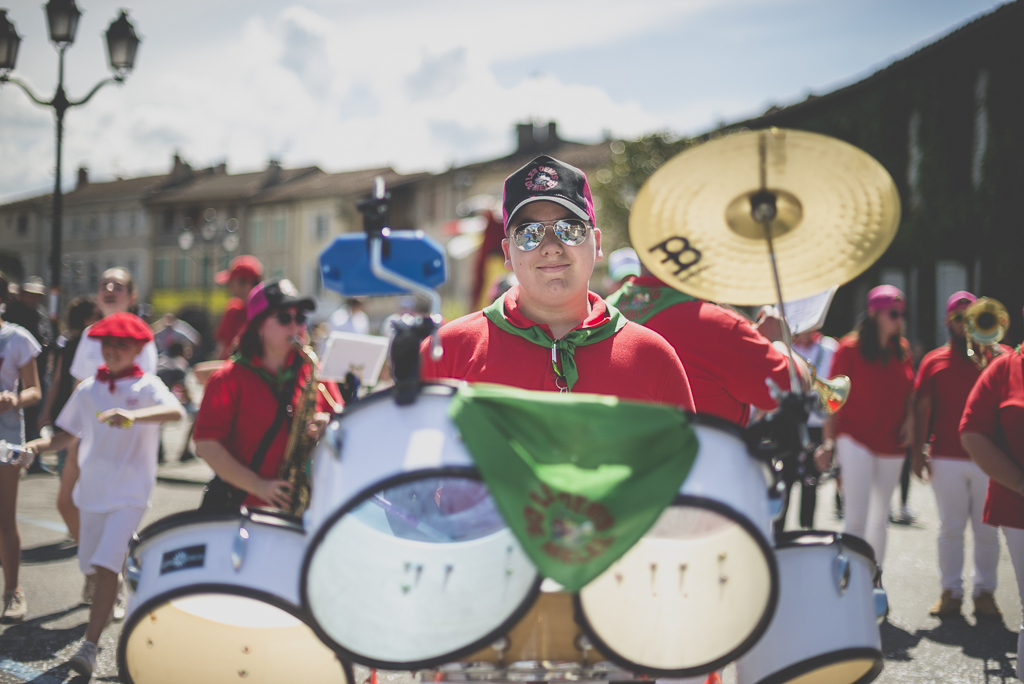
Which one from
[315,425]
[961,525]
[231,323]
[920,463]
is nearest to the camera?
[315,425]

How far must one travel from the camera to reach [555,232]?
218 centimetres

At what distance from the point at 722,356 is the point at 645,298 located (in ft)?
1.46

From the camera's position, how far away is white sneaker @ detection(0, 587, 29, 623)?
463 centimetres

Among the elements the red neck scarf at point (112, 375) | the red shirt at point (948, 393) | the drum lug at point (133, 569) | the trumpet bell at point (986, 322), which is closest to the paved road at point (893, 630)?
the red shirt at point (948, 393)

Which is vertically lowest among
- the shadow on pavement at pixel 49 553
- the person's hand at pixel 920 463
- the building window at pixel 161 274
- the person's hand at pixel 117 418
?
the shadow on pavement at pixel 49 553

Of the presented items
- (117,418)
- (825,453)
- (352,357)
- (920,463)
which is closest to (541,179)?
(352,357)

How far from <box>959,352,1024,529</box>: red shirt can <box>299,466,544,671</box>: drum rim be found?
2.86 meters

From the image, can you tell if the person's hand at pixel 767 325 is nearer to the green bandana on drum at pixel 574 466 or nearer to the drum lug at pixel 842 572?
the drum lug at pixel 842 572

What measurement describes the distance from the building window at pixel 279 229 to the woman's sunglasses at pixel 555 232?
4717 centimetres

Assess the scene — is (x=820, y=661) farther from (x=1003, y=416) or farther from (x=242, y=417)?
(x=242, y=417)

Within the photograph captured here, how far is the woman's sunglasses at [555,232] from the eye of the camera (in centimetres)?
217

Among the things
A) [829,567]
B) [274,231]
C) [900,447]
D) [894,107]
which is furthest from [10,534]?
[274,231]

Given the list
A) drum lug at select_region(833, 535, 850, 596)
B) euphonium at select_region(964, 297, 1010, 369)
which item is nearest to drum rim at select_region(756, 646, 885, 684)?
drum lug at select_region(833, 535, 850, 596)

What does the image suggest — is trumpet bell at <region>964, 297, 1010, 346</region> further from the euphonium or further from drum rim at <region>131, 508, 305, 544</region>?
drum rim at <region>131, 508, 305, 544</region>
